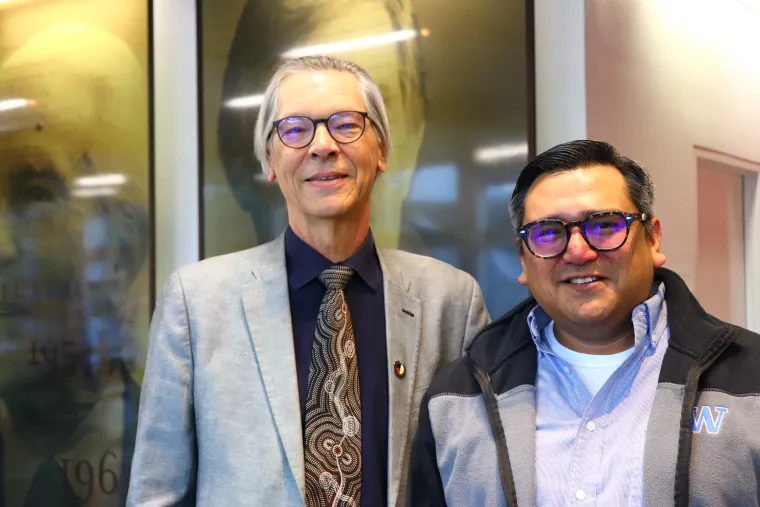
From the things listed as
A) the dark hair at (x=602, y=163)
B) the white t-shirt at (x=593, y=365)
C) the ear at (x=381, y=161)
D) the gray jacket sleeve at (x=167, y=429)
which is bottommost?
the gray jacket sleeve at (x=167, y=429)

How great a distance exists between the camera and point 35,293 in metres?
2.36

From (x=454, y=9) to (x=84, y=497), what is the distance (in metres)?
2.01

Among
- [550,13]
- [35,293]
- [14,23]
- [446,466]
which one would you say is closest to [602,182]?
[446,466]

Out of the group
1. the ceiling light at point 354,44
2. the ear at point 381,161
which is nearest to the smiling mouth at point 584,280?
the ear at point 381,161

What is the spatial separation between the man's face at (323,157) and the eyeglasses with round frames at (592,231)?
1.32 feet

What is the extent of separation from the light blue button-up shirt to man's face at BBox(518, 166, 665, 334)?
0.18 ft

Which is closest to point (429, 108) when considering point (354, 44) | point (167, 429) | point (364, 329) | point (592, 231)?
point (354, 44)

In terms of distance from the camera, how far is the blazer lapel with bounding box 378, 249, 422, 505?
4.77ft

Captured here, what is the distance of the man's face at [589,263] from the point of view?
130 centimetres

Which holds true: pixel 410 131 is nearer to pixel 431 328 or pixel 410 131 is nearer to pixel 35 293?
pixel 431 328

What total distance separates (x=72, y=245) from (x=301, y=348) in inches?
50.8

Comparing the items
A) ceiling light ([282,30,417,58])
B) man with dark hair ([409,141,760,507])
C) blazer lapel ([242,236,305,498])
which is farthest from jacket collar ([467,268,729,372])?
ceiling light ([282,30,417,58])

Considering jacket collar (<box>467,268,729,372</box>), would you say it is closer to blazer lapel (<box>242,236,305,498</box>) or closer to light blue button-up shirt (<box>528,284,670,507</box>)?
light blue button-up shirt (<box>528,284,670,507</box>)

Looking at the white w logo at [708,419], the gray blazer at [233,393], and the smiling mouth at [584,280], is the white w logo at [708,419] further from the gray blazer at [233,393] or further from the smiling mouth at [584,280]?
the gray blazer at [233,393]
